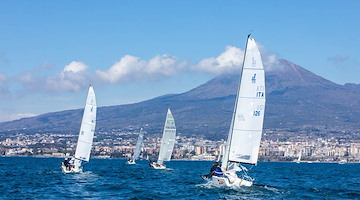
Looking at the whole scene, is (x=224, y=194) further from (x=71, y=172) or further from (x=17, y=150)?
(x=17, y=150)

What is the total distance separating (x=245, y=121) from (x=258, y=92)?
191cm

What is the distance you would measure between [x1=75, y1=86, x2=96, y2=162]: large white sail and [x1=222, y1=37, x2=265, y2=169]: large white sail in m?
21.9

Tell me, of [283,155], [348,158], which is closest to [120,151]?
[283,155]

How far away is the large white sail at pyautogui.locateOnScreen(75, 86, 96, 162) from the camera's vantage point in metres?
55.9

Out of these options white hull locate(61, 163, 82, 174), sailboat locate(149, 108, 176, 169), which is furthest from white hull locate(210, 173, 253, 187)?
sailboat locate(149, 108, 176, 169)

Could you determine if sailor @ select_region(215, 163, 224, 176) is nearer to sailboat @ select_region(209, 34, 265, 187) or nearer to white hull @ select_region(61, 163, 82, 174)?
sailboat @ select_region(209, 34, 265, 187)

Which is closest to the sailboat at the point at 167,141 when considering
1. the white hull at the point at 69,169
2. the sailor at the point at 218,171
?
the white hull at the point at 69,169

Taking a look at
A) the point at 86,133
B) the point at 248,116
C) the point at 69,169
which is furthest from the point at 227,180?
the point at 86,133

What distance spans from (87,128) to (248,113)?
23.6m

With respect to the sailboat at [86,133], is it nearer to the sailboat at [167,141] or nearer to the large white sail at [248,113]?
the sailboat at [167,141]

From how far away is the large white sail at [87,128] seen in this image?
5588cm

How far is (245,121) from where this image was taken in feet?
120

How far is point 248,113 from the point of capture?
36562 millimetres

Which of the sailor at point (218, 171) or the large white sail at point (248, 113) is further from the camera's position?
the sailor at point (218, 171)
